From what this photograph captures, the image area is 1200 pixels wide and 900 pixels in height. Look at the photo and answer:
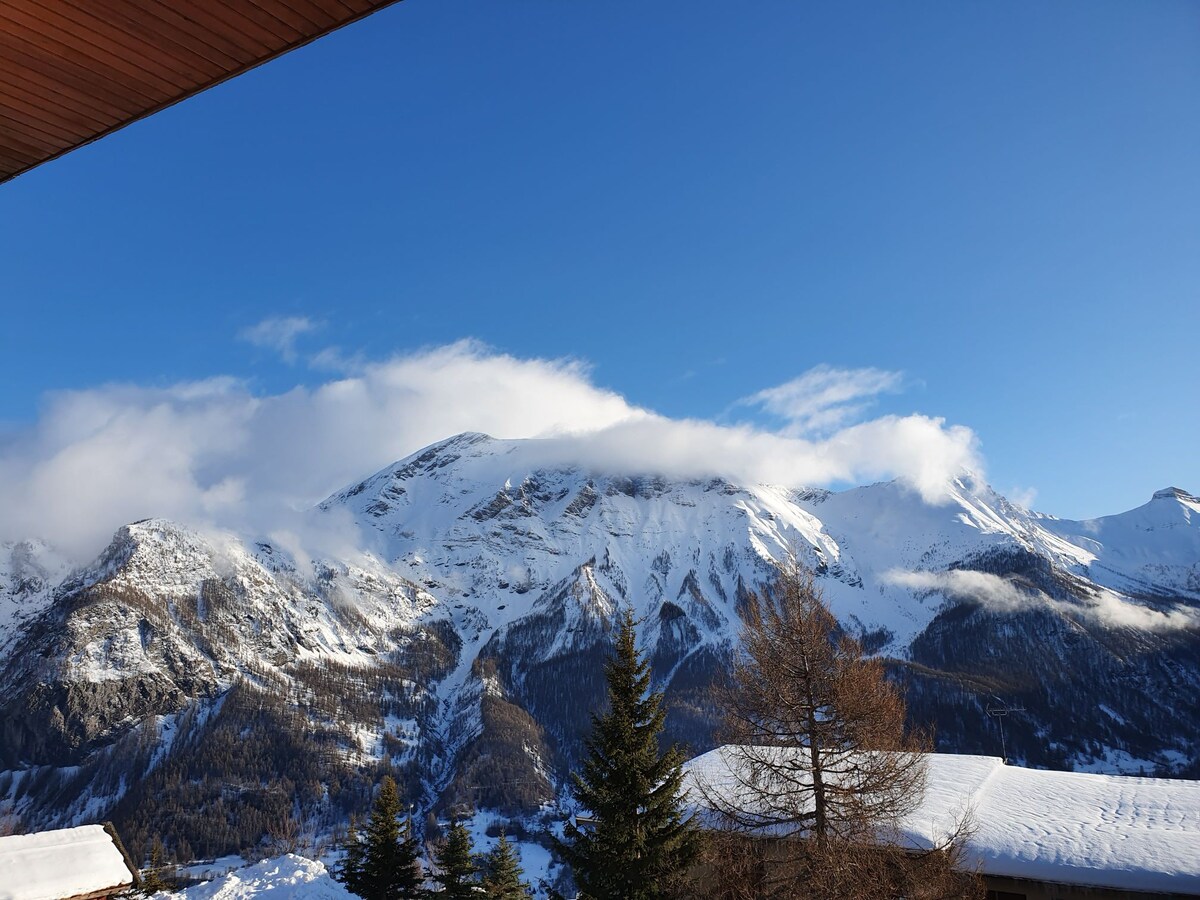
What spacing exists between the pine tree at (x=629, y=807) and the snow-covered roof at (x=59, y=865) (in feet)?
33.0

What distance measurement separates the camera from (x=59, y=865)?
8367mm

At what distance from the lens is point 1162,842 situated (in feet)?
51.8

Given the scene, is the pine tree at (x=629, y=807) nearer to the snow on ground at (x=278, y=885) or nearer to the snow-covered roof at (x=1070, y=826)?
the snow-covered roof at (x=1070, y=826)

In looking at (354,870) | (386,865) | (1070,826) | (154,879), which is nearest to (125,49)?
(1070,826)

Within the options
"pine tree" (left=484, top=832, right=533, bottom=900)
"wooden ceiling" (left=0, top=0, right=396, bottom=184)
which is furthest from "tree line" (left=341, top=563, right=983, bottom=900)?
"pine tree" (left=484, top=832, right=533, bottom=900)

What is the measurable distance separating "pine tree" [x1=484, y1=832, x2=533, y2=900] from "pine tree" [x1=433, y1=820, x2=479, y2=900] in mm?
811

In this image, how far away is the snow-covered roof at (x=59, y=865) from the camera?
791 cm

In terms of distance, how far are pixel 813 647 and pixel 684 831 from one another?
584cm

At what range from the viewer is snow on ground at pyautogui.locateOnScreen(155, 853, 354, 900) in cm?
4322

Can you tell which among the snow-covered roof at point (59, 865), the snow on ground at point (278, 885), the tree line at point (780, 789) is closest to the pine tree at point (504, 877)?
the snow on ground at point (278, 885)

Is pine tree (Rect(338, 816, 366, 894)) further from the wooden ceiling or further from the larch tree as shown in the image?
the wooden ceiling

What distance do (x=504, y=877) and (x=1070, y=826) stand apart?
24.3 meters

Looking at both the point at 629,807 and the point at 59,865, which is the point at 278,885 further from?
the point at 59,865

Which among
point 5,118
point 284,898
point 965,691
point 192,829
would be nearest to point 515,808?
point 192,829
